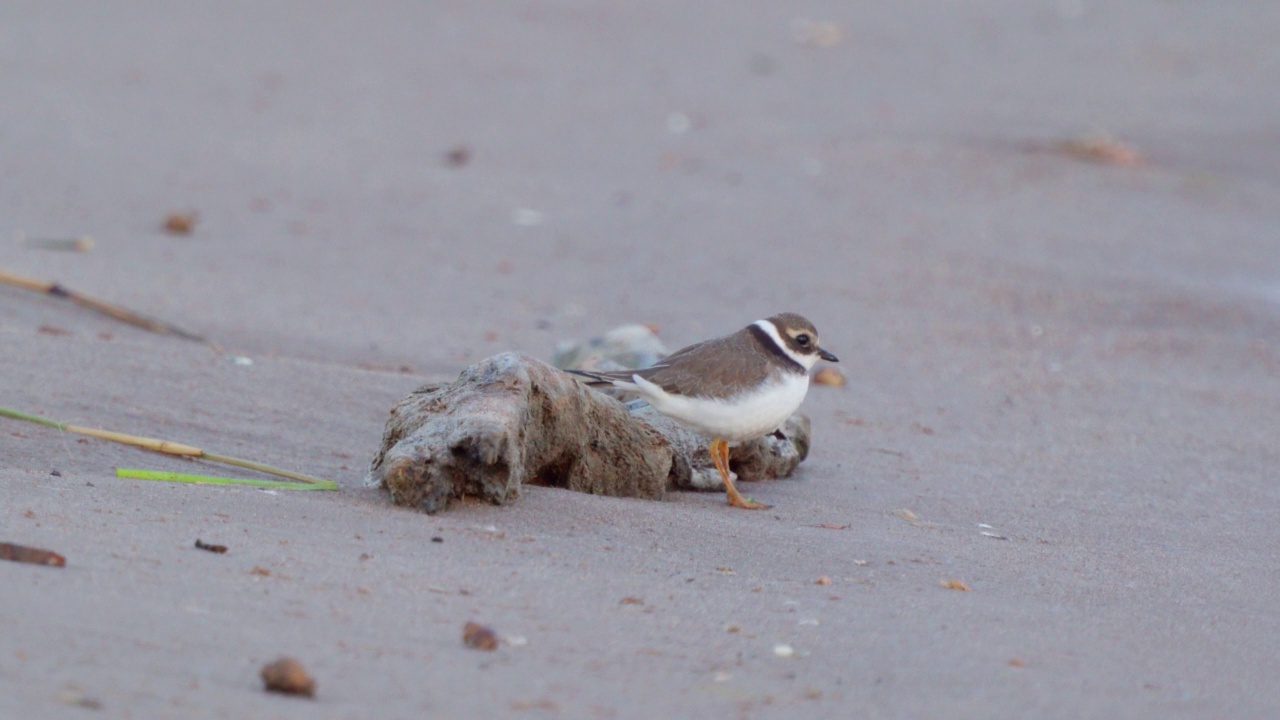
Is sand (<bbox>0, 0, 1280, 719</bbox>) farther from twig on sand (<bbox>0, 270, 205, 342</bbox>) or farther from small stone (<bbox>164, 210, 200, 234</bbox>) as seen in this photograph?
small stone (<bbox>164, 210, 200, 234</bbox>)

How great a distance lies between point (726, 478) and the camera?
450cm

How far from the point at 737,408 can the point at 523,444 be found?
0.74 meters

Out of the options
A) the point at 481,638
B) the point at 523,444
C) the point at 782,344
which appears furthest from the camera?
the point at 782,344

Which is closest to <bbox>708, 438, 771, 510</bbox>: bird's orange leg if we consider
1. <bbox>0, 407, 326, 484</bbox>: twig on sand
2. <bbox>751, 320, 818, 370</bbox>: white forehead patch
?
<bbox>751, 320, 818, 370</bbox>: white forehead patch

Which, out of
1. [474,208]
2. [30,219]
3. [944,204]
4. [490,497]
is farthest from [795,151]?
[490,497]

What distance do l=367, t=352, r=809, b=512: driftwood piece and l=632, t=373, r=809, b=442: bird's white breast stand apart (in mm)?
109

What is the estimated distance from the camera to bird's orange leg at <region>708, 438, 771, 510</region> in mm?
4418

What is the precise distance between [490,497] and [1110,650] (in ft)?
5.48

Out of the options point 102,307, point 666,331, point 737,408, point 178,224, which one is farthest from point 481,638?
point 178,224

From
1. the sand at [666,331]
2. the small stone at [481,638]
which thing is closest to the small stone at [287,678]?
the sand at [666,331]

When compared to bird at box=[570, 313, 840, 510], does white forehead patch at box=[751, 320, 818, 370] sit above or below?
above

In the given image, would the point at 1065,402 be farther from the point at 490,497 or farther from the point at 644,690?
the point at 644,690

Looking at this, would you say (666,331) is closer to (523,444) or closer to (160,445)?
(523,444)

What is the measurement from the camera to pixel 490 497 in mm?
3848
